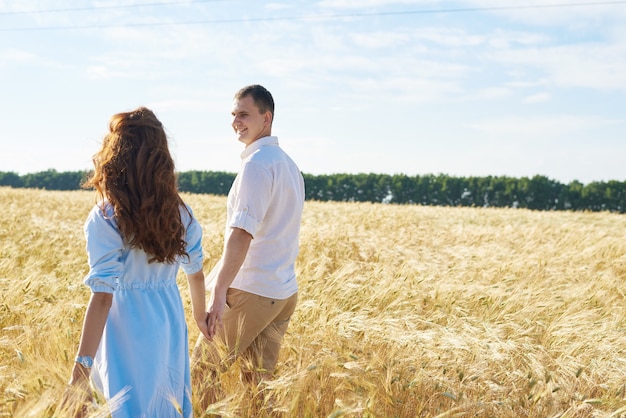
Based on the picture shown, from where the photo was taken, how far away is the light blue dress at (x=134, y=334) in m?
2.13

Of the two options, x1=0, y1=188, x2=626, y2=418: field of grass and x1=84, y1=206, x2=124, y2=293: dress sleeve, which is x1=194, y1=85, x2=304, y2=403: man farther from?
x1=84, y1=206, x2=124, y2=293: dress sleeve

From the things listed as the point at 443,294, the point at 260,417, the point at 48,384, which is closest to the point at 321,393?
the point at 260,417

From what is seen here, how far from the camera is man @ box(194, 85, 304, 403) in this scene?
103 inches

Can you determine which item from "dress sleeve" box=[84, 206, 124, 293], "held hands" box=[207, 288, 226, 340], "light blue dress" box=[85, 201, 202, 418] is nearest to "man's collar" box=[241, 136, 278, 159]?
"light blue dress" box=[85, 201, 202, 418]

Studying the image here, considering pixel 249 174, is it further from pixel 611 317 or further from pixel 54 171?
pixel 54 171

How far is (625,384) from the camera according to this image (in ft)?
11.0

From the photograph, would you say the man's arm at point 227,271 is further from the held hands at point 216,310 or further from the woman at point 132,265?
the woman at point 132,265

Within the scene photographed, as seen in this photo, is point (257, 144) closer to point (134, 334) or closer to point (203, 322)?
point (203, 322)

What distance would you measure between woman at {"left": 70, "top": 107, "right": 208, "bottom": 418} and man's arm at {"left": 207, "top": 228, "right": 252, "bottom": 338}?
0.22m

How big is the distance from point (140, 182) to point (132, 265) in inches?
12.8

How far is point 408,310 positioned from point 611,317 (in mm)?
1770

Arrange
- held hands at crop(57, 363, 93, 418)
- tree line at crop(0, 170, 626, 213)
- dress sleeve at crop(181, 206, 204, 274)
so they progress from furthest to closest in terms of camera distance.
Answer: tree line at crop(0, 170, 626, 213)
dress sleeve at crop(181, 206, 204, 274)
held hands at crop(57, 363, 93, 418)

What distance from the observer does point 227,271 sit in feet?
8.24

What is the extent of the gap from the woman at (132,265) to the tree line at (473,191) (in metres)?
32.4
